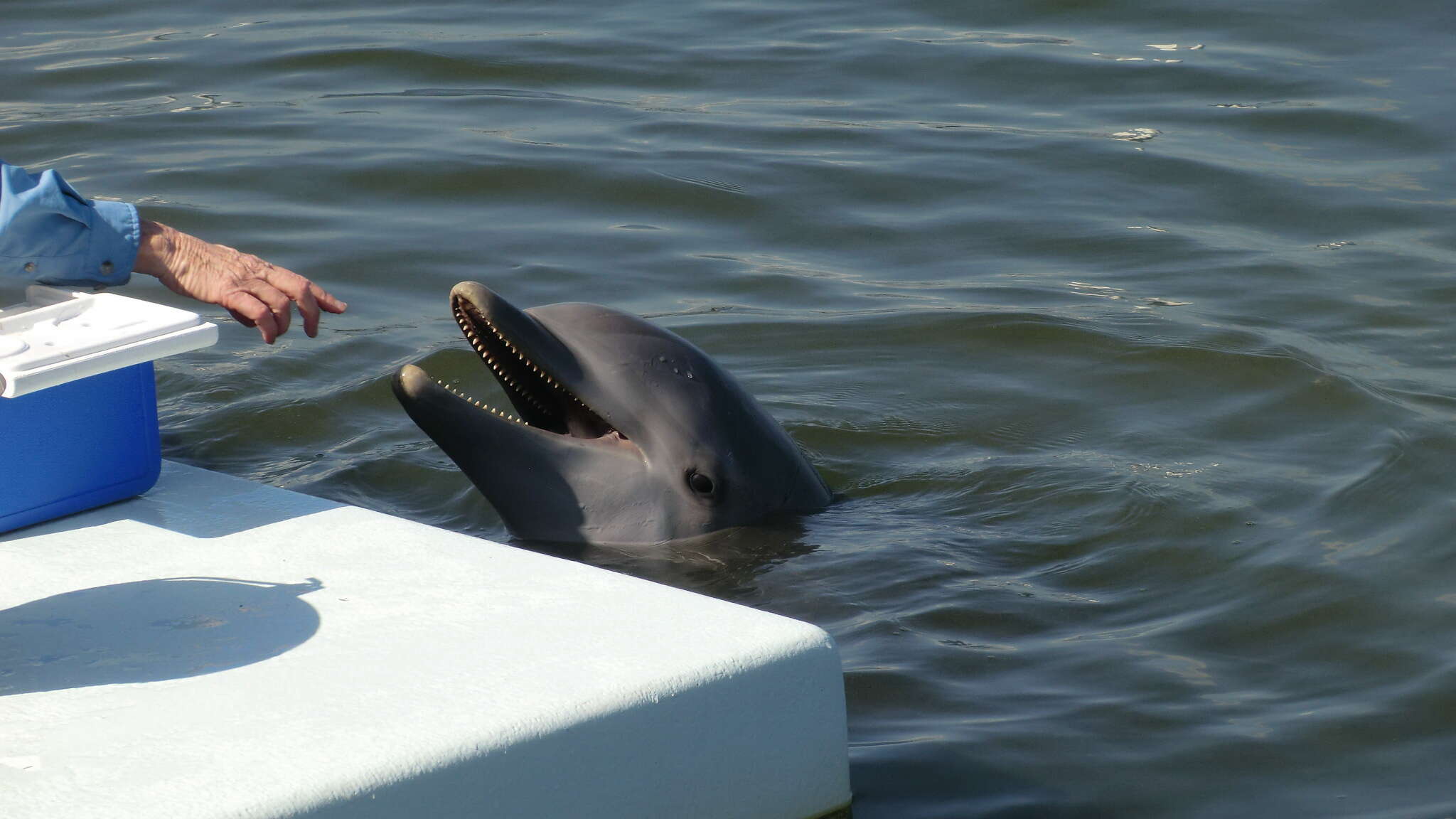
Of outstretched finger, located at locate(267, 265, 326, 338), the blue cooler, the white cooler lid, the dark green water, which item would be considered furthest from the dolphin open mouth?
the white cooler lid

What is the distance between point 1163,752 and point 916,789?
23.9 inches

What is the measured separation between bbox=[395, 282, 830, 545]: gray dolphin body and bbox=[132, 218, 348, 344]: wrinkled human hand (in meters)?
0.77

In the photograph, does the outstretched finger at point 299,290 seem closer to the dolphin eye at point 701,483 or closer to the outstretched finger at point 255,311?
the outstretched finger at point 255,311

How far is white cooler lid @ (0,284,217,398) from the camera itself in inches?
123

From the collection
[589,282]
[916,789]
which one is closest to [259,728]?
[916,789]

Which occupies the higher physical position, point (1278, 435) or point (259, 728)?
point (259, 728)

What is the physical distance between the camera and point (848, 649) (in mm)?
4320

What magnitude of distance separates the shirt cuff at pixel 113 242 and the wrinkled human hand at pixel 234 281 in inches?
0.9

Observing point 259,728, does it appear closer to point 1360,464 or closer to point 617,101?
point 1360,464

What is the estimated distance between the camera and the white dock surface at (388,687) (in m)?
2.56

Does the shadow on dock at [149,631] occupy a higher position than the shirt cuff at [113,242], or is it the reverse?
the shirt cuff at [113,242]

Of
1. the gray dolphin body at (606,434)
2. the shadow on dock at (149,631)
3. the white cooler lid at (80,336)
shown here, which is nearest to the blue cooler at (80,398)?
the white cooler lid at (80,336)

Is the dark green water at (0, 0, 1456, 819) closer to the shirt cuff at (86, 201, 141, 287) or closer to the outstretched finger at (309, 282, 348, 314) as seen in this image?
the outstretched finger at (309, 282, 348, 314)

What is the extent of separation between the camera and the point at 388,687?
2.81 meters
